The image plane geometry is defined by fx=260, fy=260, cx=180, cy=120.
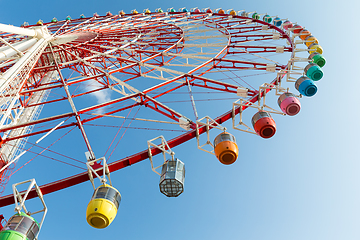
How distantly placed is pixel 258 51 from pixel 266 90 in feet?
26.7

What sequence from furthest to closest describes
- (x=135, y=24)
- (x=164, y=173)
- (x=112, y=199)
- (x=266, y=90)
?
1. (x=135, y=24)
2. (x=266, y=90)
3. (x=164, y=173)
4. (x=112, y=199)

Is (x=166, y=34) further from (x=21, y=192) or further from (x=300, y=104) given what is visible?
(x=21, y=192)

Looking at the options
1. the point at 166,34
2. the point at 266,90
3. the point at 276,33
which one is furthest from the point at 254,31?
the point at 266,90

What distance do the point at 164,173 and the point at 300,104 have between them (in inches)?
287

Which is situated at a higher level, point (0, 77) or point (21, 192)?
point (0, 77)

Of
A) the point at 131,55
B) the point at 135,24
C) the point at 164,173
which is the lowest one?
the point at 164,173

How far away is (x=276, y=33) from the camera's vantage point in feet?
76.8

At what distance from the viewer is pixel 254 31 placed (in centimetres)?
2419

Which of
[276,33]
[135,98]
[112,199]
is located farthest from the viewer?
[276,33]

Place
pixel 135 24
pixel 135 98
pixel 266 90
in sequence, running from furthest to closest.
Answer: pixel 135 24
pixel 135 98
pixel 266 90

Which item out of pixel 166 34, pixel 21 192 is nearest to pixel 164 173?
pixel 21 192

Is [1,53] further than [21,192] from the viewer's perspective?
Yes

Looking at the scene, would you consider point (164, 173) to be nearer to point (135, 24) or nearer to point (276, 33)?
point (276, 33)

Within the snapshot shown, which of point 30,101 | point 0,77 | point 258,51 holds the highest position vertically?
point 258,51
